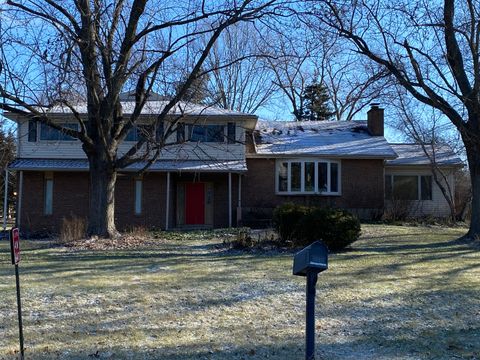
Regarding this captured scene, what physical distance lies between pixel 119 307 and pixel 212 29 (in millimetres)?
10172

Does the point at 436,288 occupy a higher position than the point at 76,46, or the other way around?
the point at 76,46

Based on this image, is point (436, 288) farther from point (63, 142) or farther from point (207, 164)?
point (63, 142)

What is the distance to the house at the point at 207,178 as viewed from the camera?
25.2 meters

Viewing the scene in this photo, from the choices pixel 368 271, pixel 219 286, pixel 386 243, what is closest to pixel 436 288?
pixel 368 271

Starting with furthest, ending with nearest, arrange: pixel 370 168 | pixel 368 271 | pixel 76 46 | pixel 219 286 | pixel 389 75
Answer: pixel 370 168 → pixel 389 75 → pixel 76 46 → pixel 368 271 → pixel 219 286

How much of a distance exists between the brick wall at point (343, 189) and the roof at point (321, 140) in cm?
62

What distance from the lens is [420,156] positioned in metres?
30.2

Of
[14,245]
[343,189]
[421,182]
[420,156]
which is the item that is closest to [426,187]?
[421,182]

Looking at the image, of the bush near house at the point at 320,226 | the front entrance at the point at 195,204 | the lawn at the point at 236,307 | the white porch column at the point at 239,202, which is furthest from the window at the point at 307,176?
the lawn at the point at 236,307

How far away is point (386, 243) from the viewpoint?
16.5 meters

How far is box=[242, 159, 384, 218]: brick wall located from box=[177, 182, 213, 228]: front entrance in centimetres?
175

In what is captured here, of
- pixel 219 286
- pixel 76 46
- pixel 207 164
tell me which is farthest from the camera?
pixel 207 164

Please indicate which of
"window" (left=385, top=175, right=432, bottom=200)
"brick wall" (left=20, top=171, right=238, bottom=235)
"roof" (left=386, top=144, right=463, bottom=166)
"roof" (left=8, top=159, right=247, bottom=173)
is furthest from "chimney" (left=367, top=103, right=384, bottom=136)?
"brick wall" (left=20, top=171, right=238, bottom=235)

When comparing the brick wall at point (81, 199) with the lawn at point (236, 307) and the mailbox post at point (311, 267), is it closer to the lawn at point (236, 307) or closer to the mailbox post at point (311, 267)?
the lawn at point (236, 307)
